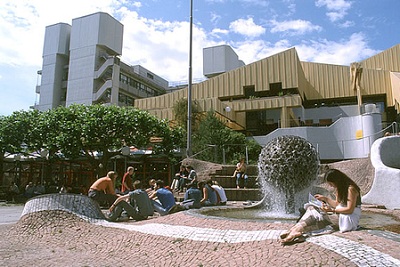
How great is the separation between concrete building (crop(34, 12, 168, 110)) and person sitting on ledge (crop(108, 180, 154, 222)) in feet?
134

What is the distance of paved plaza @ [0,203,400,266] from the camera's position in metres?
4.23

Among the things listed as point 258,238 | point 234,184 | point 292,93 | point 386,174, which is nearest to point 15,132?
point 234,184

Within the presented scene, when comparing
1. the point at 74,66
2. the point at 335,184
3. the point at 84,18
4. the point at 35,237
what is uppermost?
the point at 84,18

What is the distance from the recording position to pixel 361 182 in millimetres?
14867

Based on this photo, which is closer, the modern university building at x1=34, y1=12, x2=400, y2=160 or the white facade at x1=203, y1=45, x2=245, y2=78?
the modern university building at x1=34, y1=12, x2=400, y2=160

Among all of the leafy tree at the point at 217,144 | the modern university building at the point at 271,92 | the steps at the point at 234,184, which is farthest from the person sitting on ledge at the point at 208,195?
the modern university building at the point at 271,92


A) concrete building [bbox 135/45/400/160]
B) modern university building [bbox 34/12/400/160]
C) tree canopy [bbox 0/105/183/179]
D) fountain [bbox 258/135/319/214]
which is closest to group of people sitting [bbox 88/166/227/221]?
fountain [bbox 258/135/319/214]

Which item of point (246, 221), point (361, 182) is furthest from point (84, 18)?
point (246, 221)

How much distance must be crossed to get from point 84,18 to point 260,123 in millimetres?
33540

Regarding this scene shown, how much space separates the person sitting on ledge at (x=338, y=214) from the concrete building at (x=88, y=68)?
4484 cm

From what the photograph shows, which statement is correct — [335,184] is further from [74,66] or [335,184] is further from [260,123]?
[74,66]

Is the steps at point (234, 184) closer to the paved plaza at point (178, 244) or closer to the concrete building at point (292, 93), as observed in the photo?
the paved plaza at point (178, 244)

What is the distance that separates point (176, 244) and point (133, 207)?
3.22m

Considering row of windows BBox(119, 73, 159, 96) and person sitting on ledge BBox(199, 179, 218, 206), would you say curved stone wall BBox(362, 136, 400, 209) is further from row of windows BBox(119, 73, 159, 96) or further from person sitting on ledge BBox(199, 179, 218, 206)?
row of windows BBox(119, 73, 159, 96)
